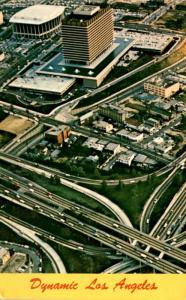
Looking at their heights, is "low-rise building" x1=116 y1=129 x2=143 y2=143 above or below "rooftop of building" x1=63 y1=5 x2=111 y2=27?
below

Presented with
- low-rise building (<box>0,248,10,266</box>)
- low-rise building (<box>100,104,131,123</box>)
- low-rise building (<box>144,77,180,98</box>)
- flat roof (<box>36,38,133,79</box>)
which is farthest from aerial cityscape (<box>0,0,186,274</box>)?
low-rise building (<box>100,104,131,123</box>)

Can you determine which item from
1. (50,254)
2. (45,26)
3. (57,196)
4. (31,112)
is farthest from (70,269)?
(45,26)

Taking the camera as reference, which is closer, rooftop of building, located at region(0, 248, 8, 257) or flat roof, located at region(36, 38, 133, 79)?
rooftop of building, located at region(0, 248, 8, 257)

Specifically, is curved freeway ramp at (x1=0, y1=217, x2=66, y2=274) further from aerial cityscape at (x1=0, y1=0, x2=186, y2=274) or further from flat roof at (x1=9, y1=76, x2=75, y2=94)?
flat roof at (x1=9, y1=76, x2=75, y2=94)

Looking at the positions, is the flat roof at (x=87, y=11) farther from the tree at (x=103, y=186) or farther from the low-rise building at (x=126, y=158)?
the tree at (x=103, y=186)

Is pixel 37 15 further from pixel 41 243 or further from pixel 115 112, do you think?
pixel 41 243
